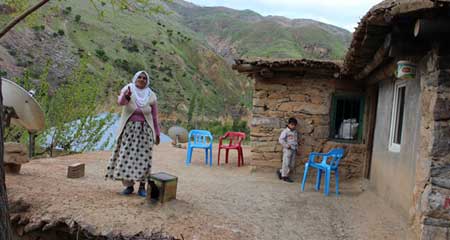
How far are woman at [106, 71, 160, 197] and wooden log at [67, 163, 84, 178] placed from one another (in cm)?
148

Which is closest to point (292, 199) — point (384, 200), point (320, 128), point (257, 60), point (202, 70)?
point (384, 200)

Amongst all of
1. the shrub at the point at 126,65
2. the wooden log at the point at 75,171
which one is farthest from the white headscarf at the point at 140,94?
the shrub at the point at 126,65

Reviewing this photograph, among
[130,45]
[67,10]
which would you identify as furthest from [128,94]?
[67,10]

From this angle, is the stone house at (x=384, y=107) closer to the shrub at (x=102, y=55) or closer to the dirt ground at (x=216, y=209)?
the dirt ground at (x=216, y=209)

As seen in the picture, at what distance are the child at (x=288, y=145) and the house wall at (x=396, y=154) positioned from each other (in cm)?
146

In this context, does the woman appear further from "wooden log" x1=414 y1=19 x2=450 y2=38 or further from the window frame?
the window frame

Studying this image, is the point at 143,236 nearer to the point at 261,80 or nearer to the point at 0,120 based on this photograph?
the point at 0,120

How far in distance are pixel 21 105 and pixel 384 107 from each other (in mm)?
5448

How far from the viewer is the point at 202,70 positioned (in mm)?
46750

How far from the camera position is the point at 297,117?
7.49 metres

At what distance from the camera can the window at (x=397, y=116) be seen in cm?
510

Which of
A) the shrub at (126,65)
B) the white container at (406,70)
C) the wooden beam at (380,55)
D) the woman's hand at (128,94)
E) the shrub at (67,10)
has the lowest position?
the woman's hand at (128,94)

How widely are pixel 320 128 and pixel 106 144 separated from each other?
589 centimetres

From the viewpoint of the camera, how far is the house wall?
4.15m
